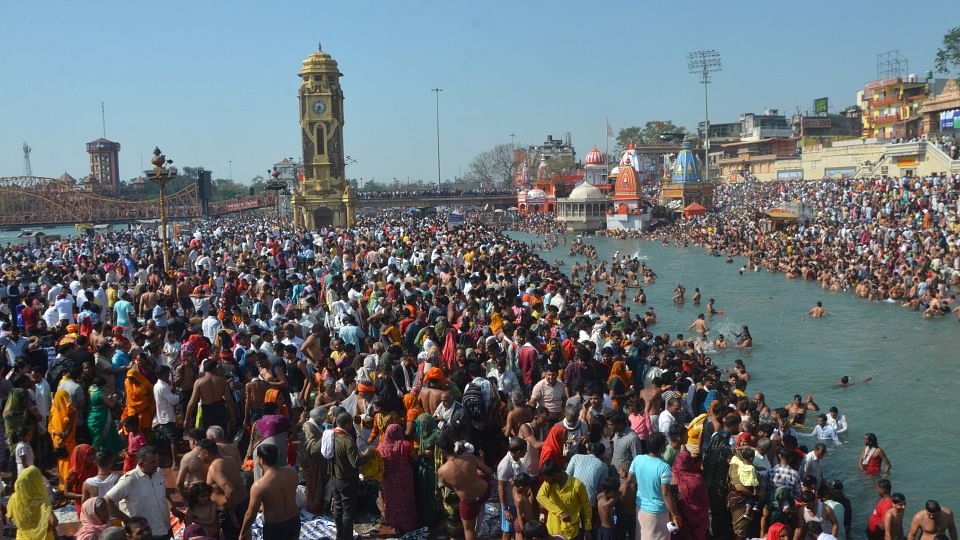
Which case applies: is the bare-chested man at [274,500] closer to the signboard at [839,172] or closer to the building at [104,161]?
the signboard at [839,172]

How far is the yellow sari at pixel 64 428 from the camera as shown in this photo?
701 centimetres

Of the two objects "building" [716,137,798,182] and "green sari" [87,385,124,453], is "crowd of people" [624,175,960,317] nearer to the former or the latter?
"building" [716,137,798,182]

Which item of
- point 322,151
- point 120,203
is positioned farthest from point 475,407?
point 120,203

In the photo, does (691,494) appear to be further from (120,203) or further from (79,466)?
(120,203)

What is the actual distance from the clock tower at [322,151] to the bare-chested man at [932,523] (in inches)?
1223

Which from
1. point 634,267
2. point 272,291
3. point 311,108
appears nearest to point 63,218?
point 311,108

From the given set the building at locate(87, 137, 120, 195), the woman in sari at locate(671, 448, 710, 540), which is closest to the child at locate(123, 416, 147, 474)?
the woman in sari at locate(671, 448, 710, 540)

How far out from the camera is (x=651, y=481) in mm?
5715

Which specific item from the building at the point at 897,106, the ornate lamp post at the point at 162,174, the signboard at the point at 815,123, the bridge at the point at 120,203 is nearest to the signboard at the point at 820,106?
the signboard at the point at 815,123

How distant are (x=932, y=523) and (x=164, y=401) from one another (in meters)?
6.67

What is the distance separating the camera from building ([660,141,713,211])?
2340 inches

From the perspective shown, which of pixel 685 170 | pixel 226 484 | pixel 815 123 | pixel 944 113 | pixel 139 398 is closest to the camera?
pixel 226 484

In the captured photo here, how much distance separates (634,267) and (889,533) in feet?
78.3

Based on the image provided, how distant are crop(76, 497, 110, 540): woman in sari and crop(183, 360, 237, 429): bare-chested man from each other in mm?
2361
